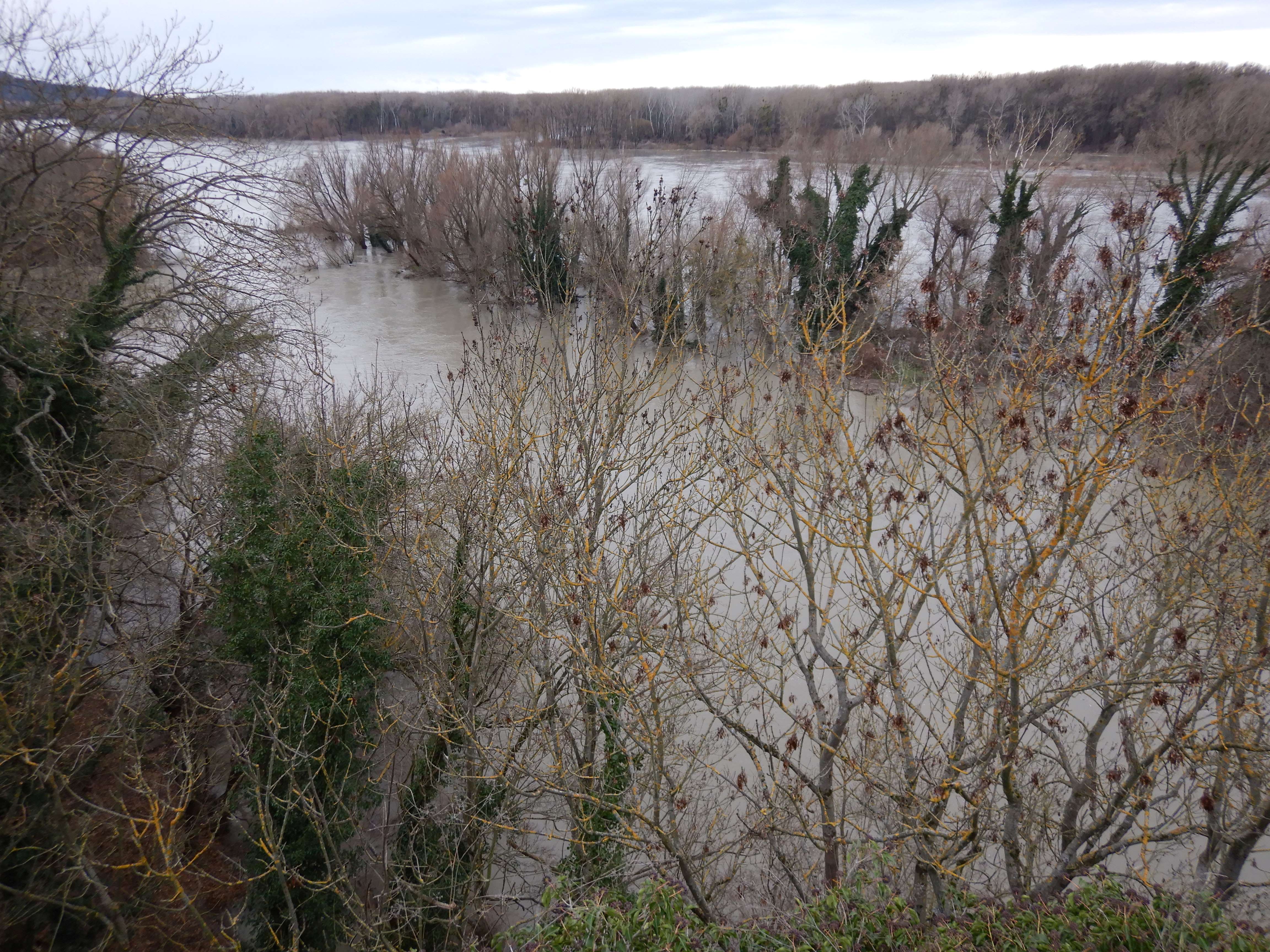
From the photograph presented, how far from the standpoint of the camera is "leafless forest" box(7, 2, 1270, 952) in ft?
18.6

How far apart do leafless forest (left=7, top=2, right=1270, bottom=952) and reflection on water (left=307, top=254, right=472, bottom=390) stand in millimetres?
7854

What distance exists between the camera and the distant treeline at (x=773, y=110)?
24641mm

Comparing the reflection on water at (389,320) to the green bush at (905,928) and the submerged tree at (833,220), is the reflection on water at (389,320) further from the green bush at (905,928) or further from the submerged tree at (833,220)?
the green bush at (905,928)

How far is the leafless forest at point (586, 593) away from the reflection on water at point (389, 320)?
25.8ft

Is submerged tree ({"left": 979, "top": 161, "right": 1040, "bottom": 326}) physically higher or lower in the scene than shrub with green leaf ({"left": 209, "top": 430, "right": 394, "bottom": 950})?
higher

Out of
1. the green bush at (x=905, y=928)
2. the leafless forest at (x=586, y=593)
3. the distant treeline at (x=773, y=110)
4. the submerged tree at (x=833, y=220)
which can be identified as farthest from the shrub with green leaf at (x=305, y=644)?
the submerged tree at (x=833, y=220)

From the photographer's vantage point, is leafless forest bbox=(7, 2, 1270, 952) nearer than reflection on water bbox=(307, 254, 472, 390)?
Yes

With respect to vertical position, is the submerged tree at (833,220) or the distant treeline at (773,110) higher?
the distant treeline at (773,110)

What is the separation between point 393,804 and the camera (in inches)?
431

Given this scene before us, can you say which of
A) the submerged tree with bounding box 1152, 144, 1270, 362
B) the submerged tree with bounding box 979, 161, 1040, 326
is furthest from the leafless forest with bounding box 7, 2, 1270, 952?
the submerged tree with bounding box 979, 161, 1040, 326

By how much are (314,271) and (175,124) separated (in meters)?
22.8

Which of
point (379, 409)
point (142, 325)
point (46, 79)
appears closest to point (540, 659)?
point (379, 409)

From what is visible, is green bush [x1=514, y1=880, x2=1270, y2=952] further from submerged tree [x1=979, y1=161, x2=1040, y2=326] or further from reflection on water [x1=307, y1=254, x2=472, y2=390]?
reflection on water [x1=307, y1=254, x2=472, y2=390]

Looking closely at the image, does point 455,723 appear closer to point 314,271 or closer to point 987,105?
point 314,271
